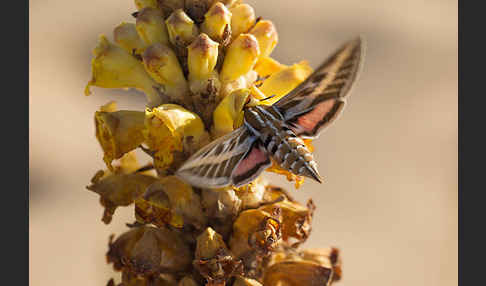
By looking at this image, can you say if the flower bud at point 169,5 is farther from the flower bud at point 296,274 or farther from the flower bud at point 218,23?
the flower bud at point 296,274

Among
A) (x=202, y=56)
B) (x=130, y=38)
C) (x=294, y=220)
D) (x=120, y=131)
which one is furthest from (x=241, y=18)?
(x=294, y=220)

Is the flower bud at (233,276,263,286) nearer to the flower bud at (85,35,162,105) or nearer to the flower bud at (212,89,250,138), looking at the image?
the flower bud at (212,89,250,138)

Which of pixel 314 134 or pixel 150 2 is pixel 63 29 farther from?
pixel 314 134

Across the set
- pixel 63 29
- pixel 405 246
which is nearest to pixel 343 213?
pixel 405 246

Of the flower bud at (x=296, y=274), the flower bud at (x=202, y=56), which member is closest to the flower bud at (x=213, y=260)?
the flower bud at (x=296, y=274)

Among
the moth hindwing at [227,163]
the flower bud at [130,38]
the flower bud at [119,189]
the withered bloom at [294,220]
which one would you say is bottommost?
the withered bloom at [294,220]

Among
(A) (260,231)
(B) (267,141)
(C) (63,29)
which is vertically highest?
(C) (63,29)

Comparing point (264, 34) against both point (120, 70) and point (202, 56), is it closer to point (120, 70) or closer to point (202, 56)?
point (202, 56)
